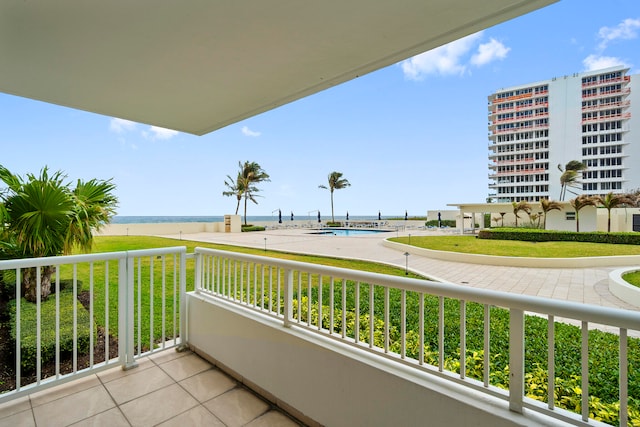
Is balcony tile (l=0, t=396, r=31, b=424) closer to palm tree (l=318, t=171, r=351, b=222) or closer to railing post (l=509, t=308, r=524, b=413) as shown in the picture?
railing post (l=509, t=308, r=524, b=413)

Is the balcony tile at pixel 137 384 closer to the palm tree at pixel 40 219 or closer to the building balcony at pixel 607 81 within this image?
the palm tree at pixel 40 219

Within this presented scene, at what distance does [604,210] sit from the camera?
13969 mm

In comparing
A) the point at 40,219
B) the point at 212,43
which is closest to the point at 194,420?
the point at 212,43

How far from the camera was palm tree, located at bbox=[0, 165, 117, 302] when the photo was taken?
2.64 metres

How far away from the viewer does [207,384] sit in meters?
2.09

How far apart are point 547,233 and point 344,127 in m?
14.9

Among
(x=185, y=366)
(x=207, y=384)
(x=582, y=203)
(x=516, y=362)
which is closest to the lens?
(x=516, y=362)

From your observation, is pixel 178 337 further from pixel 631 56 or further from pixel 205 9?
pixel 631 56

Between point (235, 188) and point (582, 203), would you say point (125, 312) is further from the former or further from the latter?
point (235, 188)

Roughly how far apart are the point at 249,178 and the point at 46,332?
852 inches

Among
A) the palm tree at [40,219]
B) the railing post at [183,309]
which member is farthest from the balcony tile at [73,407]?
the palm tree at [40,219]

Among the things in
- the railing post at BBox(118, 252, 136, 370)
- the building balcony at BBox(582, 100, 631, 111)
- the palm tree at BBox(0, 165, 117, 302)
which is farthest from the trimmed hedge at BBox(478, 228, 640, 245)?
the building balcony at BBox(582, 100, 631, 111)

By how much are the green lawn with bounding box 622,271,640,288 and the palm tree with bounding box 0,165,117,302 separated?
786 cm

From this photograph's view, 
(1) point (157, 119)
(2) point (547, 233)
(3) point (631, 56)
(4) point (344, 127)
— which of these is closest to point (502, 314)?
(1) point (157, 119)
